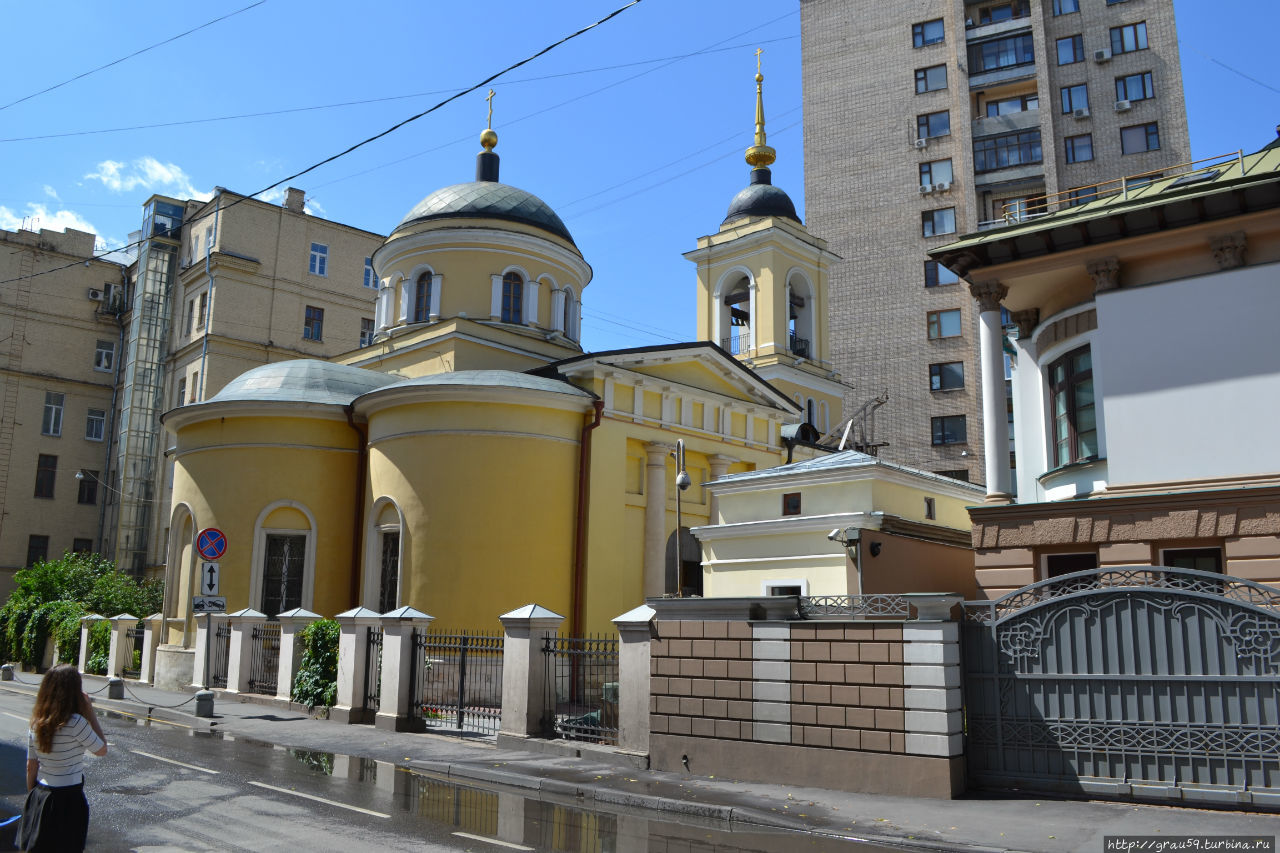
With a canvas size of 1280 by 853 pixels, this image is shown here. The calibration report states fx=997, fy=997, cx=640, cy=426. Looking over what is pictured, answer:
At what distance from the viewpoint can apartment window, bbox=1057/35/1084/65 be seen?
4084 cm

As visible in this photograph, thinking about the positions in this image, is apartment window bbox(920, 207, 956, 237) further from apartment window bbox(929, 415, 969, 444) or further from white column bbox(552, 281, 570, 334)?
Answer: white column bbox(552, 281, 570, 334)

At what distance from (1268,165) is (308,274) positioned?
120 ft

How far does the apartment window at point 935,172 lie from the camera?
41.8m

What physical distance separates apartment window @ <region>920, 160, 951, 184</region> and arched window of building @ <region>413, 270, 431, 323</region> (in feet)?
77.8

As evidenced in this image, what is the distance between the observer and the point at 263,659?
19656mm

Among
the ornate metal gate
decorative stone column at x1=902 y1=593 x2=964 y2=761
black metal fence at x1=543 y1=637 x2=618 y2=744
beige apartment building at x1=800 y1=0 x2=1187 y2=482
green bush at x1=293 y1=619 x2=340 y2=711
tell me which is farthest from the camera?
beige apartment building at x1=800 y1=0 x2=1187 y2=482

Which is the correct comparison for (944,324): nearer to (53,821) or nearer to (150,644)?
(150,644)

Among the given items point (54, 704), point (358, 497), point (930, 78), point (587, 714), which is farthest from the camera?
point (930, 78)

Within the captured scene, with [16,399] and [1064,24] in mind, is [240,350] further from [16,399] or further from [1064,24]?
[1064,24]

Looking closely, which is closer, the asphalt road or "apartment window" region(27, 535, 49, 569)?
the asphalt road

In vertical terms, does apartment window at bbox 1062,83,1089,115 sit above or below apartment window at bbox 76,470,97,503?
above

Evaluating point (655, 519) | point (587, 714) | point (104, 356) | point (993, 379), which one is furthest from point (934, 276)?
point (104, 356)

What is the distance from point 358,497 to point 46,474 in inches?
1114

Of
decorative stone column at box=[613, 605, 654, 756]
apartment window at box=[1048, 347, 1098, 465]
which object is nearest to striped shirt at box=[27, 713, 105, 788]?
decorative stone column at box=[613, 605, 654, 756]
